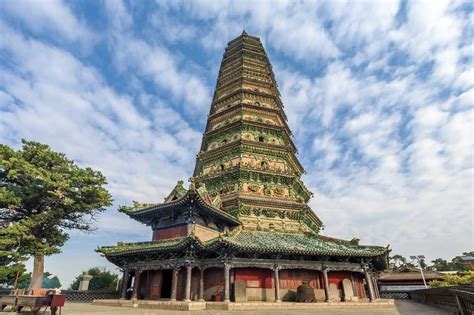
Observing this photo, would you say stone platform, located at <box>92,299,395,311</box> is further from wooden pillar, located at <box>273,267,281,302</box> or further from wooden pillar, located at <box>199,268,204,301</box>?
wooden pillar, located at <box>199,268,204,301</box>

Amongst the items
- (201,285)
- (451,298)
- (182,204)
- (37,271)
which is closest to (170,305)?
(201,285)

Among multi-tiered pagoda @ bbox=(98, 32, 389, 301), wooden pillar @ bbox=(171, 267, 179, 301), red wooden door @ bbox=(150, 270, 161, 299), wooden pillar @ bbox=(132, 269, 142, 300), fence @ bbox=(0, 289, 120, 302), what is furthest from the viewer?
fence @ bbox=(0, 289, 120, 302)

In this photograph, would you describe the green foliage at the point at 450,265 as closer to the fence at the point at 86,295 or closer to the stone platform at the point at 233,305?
the stone platform at the point at 233,305

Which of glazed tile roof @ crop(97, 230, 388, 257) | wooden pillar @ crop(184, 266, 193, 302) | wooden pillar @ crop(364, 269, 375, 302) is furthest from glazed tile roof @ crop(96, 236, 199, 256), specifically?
wooden pillar @ crop(364, 269, 375, 302)

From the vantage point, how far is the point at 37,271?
19312 millimetres

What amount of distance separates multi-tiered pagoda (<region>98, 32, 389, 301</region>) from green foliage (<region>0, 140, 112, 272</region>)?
421cm

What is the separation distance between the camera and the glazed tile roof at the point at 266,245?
1560cm

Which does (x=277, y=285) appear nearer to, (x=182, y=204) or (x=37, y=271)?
(x=182, y=204)

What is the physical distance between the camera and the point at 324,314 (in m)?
12.6

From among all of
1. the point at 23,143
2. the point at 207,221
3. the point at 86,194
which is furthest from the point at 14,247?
the point at 207,221

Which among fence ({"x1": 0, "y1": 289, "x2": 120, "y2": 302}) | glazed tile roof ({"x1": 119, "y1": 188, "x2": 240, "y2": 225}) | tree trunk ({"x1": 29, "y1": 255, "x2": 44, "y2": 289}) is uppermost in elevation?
glazed tile roof ({"x1": 119, "y1": 188, "x2": 240, "y2": 225})

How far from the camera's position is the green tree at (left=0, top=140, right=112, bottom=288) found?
62.1 ft

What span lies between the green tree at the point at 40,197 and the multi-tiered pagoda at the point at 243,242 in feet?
13.9

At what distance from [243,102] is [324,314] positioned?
2072cm
